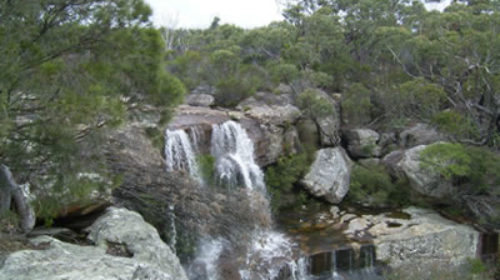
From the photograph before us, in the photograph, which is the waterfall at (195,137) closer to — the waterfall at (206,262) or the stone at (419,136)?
the waterfall at (206,262)

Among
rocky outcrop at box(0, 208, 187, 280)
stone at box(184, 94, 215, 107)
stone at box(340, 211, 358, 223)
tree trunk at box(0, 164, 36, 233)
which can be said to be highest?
stone at box(184, 94, 215, 107)

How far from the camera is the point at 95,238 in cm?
455

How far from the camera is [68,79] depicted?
350cm

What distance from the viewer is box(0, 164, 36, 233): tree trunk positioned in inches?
142

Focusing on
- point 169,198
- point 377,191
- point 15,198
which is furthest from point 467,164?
point 15,198

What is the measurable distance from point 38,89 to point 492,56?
1061 cm

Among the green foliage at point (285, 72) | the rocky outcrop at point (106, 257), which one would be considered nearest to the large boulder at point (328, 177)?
the green foliage at point (285, 72)

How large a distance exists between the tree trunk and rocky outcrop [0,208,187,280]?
8.4 inches

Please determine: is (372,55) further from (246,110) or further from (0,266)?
(0,266)

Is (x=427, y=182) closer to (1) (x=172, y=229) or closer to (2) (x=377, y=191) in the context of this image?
(2) (x=377, y=191)

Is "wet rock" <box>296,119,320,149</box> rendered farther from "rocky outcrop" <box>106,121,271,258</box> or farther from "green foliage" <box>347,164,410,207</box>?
"rocky outcrop" <box>106,121,271,258</box>

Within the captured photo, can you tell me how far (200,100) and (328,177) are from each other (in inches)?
182

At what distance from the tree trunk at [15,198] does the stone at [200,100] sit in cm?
824

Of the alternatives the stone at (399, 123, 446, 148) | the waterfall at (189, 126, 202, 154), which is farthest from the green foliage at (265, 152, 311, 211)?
the stone at (399, 123, 446, 148)
